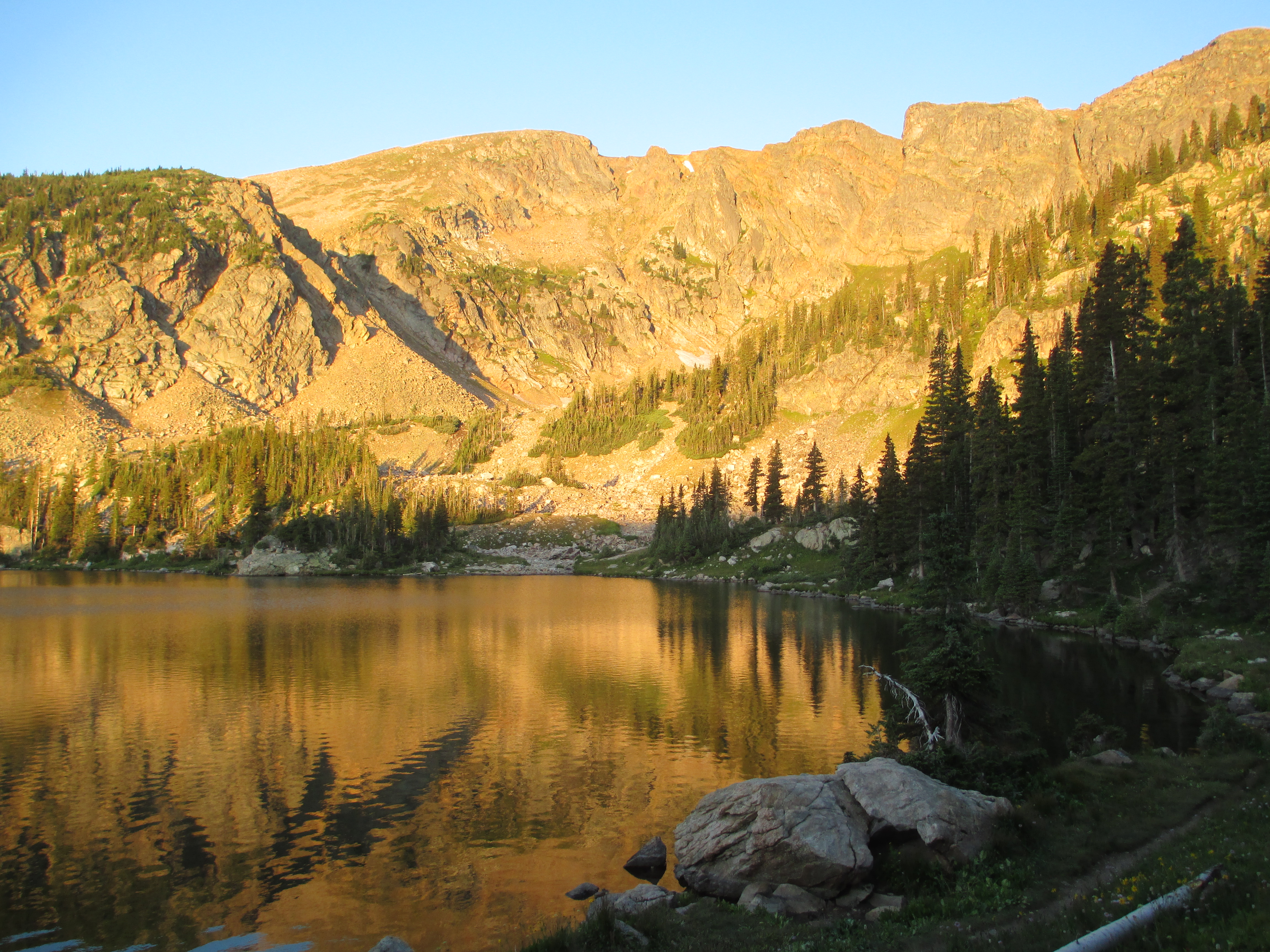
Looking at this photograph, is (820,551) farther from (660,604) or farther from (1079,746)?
(1079,746)

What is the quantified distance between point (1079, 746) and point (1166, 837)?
Result: 41.1 feet

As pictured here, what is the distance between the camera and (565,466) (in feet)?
580

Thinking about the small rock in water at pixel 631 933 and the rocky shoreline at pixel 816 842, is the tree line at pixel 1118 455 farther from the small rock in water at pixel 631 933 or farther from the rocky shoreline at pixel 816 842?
the small rock in water at pixel 631 933

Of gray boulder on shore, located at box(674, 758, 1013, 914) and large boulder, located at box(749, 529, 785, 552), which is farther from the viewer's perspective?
large boulder, located at box(749, 529, 785, 552)

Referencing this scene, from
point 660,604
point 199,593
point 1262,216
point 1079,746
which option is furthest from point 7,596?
point 1262,216

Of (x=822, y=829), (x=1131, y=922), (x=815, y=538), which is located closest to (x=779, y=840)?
(x=822, y=829)

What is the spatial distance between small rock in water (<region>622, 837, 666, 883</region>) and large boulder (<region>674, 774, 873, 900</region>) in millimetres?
879

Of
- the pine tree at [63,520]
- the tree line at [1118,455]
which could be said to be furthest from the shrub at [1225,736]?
the pine tree at [63,520]

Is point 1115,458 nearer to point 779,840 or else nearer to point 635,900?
point 779,840

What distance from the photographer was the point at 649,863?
18734 mm

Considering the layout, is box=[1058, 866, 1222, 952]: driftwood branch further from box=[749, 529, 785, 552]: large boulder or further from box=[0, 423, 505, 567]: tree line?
box=[0, 423, 505, 567]: tree line

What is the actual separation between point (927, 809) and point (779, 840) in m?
3.28

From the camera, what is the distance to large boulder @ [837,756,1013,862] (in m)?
15.1

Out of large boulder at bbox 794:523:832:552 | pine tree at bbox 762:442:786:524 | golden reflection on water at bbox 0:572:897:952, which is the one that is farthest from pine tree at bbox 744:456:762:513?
golden reflection on water at bbox 0:572:897:952
